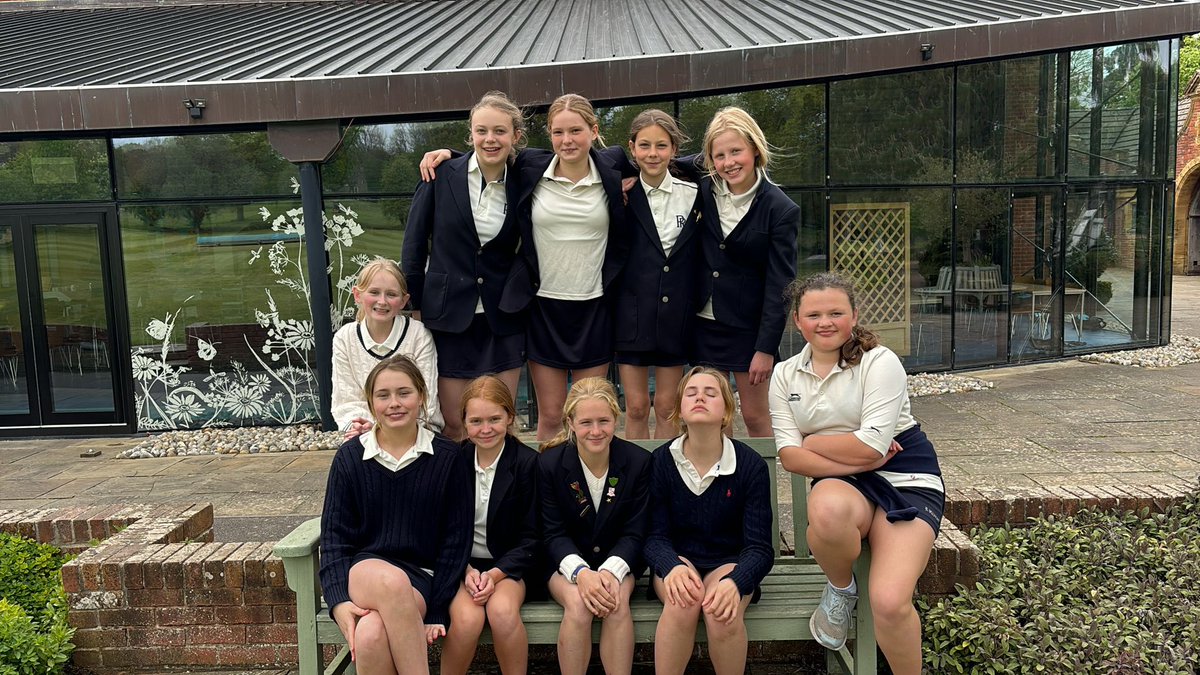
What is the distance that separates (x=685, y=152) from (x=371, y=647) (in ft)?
20.9

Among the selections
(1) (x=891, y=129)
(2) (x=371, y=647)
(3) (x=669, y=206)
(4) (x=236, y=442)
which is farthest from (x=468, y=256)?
(1) (x=891, y=129)

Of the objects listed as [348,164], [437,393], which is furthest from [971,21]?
[437,393]

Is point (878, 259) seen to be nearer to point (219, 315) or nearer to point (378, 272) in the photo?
point (219, 315)

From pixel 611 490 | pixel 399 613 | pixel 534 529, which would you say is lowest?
pixel 399 613

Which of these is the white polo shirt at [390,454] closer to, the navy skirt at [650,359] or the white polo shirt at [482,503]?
the white polo shirt at [482,503]

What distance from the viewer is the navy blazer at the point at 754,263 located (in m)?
3.28

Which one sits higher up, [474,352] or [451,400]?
[474,352]

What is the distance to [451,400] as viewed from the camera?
3.44 metres

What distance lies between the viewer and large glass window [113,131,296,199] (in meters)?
7.58

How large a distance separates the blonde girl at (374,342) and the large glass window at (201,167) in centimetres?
488

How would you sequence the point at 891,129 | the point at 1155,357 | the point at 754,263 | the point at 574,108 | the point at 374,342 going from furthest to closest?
the point at 1155,357 → the point at 891,129 → the point at 754,263 → the point at 374,342 → the point at 574,108

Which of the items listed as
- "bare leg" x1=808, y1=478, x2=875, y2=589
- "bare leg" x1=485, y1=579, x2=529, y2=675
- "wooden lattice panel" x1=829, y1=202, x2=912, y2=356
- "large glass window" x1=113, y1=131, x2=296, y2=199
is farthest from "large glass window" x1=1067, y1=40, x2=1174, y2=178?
"bare leg" x1=485, y1=579, x2=529, y2=675

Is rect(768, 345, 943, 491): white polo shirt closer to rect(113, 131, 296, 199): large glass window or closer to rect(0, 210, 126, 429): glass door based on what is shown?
rect(113, 131, 296, 199): large glass window

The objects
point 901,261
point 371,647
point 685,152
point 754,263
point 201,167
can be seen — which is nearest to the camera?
point 371,647
